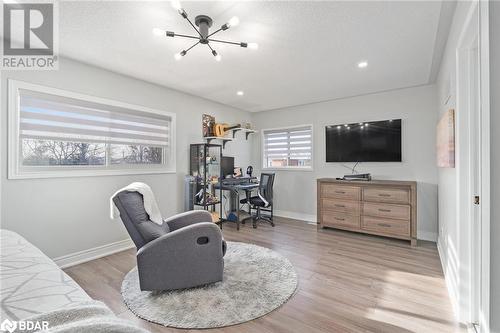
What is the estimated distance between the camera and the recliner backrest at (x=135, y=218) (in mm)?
2068

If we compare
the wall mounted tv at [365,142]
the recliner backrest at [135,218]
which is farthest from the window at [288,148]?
the recliner backrest at [135,218]

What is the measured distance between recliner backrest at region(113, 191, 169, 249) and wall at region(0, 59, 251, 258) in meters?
1.23

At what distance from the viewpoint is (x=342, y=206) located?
3971 mm

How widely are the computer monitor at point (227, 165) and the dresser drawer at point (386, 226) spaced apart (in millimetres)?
2575

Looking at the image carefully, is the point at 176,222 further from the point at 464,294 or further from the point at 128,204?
the point at 464,294

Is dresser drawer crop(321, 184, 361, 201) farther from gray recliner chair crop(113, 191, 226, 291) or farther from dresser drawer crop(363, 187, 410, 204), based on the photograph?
gray recliner chair crop(113, 191, 226, 291)

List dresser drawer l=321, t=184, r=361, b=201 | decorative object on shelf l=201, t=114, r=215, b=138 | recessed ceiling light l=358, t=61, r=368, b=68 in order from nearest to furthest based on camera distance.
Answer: recessed ceiling light l=358, t=61, r=368, b=68 < dresser drawer l=321, t=184, r=361, b=201 < decorative object on shelf l=201, t=114, r=215, b=138

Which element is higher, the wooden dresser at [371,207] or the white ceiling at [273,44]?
the white ceiling at [273,44]

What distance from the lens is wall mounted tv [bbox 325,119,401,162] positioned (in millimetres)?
3881

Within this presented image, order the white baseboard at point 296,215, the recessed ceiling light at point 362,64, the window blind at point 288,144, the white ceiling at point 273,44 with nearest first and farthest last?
the white ceiling at point 273,44, the recessed ceiling light at point 362,64, the white baseboard at point 296,215, the window blind at point 288,144

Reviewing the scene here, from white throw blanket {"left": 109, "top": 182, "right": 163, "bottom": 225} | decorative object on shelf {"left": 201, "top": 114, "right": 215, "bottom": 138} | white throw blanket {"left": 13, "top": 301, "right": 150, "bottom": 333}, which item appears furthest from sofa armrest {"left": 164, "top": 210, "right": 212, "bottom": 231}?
decorative object on shelf {"left": 201, "top": 114, "right": 215, "bottom": 138}

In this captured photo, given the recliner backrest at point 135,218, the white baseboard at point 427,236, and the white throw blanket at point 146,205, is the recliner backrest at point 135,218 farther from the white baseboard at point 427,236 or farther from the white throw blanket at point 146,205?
the white baseboard at point 427,236

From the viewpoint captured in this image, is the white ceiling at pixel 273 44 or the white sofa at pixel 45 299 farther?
the white ceiling at pixel 273 44

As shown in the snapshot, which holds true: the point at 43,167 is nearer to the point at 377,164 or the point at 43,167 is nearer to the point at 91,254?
the point at 91,254
